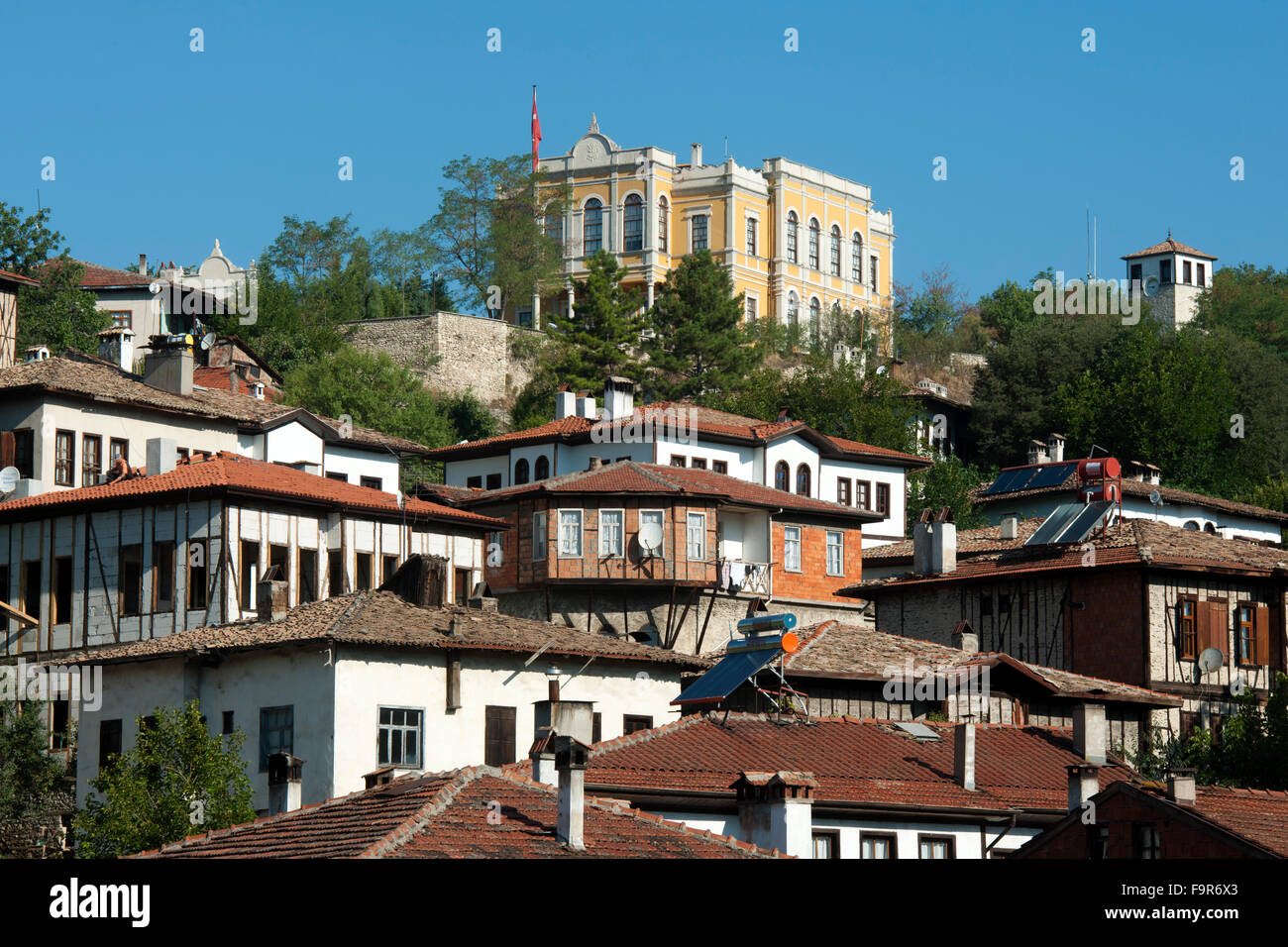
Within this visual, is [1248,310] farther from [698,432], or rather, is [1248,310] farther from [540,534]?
[540,534]

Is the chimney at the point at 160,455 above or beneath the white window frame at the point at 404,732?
above

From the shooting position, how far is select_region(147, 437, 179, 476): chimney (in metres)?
50.5

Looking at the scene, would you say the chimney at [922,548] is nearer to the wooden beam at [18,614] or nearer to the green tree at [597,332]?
the wooden beam at [18,614]

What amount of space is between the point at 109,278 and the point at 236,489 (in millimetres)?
43288

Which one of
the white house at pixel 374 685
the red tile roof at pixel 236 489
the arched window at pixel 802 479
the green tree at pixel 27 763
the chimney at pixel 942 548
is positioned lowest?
the green tree at pixel 27 763

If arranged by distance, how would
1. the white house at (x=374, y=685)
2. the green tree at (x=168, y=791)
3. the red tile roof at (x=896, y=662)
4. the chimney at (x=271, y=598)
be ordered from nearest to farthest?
the green tree at (x=168, y=791) → the white house at (x=374, y=685) → the red tile roof at (x=896, y=662) → the chimney at (x=271, y=598)

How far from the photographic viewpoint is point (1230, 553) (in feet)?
155

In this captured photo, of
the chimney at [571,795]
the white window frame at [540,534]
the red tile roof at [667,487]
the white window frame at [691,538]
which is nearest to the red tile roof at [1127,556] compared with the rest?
the white window frame at [691,538]

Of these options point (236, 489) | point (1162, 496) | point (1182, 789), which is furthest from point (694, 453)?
point (1182, 789)

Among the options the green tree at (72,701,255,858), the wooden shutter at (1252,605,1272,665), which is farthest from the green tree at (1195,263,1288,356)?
the green tree at (72,701,255,858)

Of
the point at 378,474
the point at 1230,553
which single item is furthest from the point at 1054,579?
the point at 378,474

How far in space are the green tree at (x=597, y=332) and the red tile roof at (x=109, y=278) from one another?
1698 centimetres

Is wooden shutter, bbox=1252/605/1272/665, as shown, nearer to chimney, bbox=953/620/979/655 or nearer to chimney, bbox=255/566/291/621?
chimney, bbox=953/620/979/655

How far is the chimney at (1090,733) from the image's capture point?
35.2 m
